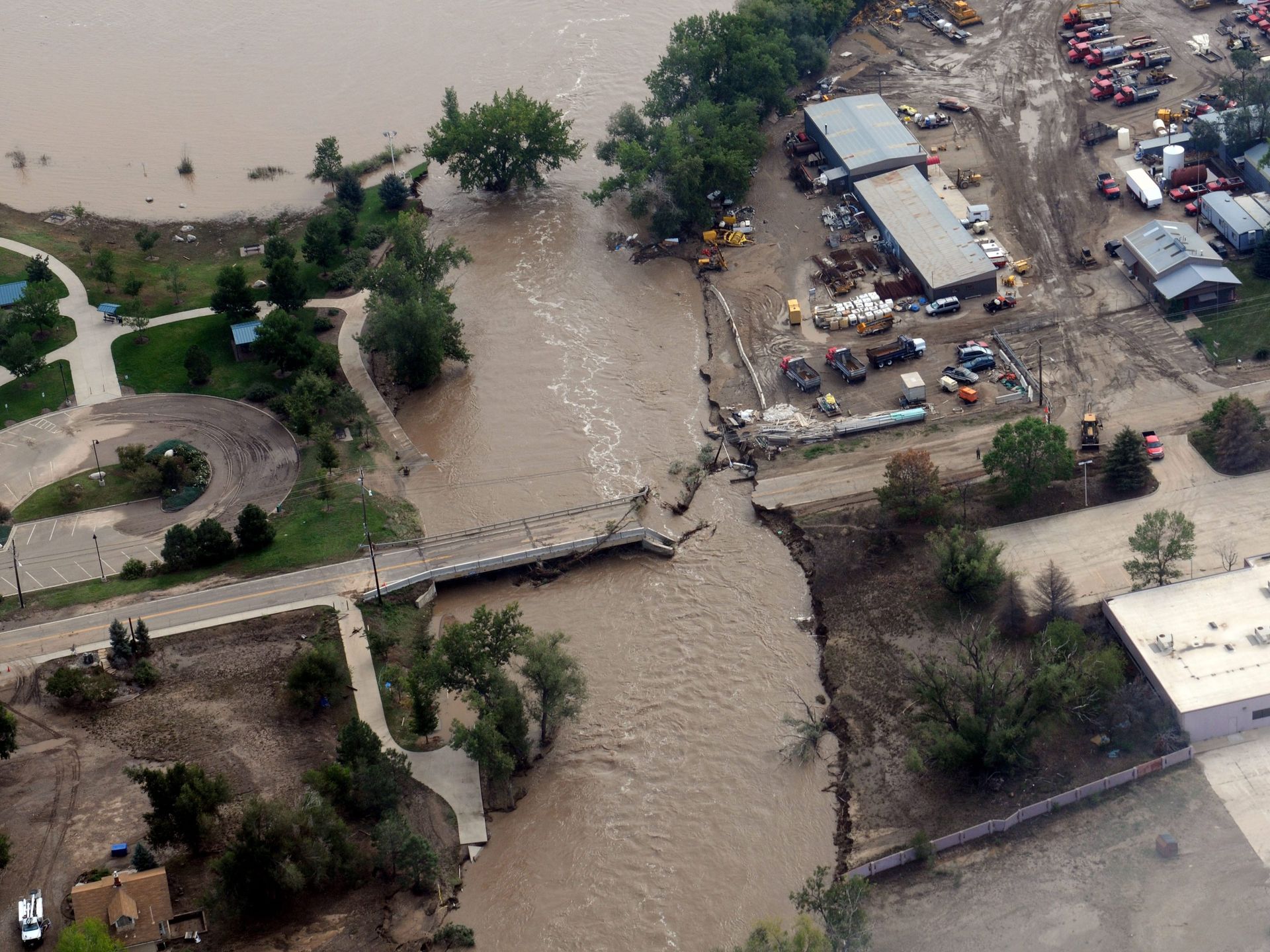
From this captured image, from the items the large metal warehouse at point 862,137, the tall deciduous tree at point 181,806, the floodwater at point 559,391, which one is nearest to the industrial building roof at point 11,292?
the floodwater at point 559,391

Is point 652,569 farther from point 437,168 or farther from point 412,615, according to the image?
point 437,168

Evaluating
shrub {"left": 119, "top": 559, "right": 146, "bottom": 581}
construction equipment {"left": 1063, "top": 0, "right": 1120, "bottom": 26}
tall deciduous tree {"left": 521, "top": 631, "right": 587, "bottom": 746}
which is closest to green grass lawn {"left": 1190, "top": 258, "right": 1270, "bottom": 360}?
construction equipment {"left": 1063, "top": 0, "right": 1120, "bottom": 26}

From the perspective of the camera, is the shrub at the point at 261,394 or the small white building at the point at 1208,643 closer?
the small white building at the point at 1208,643

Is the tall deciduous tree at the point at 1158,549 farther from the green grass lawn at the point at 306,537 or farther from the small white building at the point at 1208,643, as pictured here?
the green grass lawn at the point at 306,537

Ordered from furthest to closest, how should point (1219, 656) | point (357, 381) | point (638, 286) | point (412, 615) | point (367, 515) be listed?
point (638, 286), point (357, 381), point (367, 515), point (412, 615), point (1219, 656)

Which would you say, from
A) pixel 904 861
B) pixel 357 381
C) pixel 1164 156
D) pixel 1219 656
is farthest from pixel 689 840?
pixel 1164 156

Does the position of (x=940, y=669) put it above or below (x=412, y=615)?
below

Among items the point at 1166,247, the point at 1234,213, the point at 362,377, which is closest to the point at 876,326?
the point at 1166,247

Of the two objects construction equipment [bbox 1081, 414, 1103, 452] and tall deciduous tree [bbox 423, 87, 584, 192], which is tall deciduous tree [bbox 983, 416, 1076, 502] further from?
tall deciduous tree [bbox 423, 87, 584, 192]
